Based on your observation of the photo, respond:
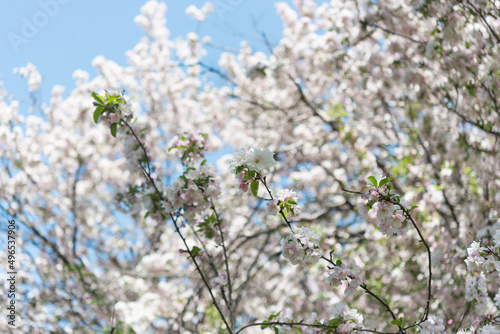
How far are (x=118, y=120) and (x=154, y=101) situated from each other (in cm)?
586

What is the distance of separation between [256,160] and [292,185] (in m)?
4.58

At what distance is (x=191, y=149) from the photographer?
238cm

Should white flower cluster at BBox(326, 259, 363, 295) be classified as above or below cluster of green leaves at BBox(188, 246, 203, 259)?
below

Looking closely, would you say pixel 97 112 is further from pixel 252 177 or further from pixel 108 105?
pixel 252 177

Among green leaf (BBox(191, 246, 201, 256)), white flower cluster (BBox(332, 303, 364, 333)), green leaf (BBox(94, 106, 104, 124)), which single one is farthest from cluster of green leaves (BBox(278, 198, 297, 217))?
green leaf (BBox(94, 106, 104, 124))

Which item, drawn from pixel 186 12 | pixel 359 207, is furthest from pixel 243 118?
pixel 359 207

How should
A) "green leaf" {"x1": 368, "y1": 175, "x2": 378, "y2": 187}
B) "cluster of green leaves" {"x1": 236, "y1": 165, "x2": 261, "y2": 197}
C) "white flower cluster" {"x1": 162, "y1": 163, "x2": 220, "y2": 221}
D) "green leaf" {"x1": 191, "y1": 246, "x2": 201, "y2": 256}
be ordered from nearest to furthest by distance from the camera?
"green leaf" {"x1": 368, "y1": 175, "x2": 378, "y2": 187} < "cluster of green leaves" {"x1": 236, "y1": 165, "x2": 261, "y2": 197} < "green leaf" {"x1": 191, "y1": 246, "x2": 201, "y2": 256} < "white flower cluster" {"x1": 162, "y1": 163, "x2": 220, "y2": 221}

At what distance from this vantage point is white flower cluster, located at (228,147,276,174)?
151cm

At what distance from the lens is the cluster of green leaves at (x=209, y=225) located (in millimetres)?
2178

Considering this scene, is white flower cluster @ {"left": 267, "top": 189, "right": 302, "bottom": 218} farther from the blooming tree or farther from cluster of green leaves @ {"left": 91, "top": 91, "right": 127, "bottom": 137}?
cluster of green leaves @ {"left": 91, "top": 91, "right": 127, "bottom": 137}

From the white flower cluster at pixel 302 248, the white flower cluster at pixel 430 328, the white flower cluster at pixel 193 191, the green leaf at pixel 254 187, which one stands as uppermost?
the white flower cluster at pixel 193 191

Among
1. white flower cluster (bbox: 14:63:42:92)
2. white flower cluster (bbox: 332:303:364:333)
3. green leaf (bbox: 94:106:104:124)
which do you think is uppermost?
white flower cluster (bbox: 14:63:42:92)

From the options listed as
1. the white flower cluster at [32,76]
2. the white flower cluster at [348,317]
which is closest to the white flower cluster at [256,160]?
the white flower cluster at [348,317]

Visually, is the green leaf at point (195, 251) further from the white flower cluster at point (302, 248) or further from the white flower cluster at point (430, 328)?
the white flower cluster at point (430, 328)
